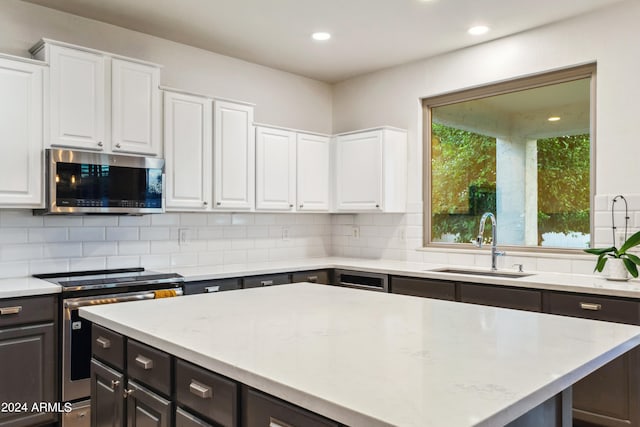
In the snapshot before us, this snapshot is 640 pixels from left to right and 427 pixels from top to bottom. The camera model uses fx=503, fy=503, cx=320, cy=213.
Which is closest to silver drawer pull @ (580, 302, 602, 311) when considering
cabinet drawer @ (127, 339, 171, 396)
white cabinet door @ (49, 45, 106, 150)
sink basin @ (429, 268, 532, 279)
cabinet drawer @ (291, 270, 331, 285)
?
sink basin @ (429, 268, 532, 279)

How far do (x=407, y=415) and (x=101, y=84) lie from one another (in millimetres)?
3079

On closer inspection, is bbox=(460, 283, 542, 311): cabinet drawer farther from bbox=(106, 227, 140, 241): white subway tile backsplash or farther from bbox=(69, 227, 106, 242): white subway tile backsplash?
bbox=(69, 227, 106, 242): white subway tile backsplash

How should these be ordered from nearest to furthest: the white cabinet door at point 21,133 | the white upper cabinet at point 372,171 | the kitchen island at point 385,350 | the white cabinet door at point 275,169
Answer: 1. the kitchen island at point 385,350
2. the white cabinet door at point 21,133
3. the white cabinet door at point 275,169
4. the white upper cabinet at point 372,171

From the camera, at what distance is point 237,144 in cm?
404

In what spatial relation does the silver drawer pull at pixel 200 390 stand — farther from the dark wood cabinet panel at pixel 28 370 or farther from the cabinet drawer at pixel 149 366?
the dark wood cabinet panel at pixel 28 370

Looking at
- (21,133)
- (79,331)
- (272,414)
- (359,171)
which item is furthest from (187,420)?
(359,171)

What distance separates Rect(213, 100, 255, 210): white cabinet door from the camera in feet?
12.8

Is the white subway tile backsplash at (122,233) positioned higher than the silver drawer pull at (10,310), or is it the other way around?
the white subway tile backsplash at (122,233)

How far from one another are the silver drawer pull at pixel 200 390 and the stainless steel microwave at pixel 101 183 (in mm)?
2042

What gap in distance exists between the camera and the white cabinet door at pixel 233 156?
391 centimetres

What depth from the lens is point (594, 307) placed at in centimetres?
283

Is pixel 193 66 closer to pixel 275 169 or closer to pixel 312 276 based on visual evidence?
pixel 275 169

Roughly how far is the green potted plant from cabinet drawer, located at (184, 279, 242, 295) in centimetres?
239

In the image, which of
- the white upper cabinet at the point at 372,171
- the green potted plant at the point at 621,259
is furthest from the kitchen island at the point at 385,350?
the white upper cabinet at the point at 372,171
